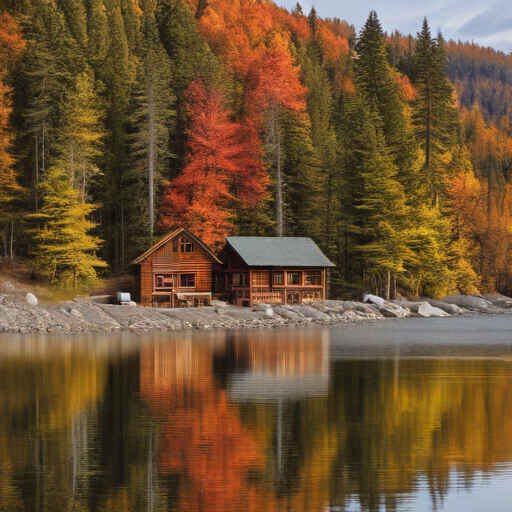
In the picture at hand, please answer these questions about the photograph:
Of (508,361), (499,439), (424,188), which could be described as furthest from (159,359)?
(424,188)

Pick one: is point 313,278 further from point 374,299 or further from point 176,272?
point 176,272

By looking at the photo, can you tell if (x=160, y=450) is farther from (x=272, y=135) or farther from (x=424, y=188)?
(x=424, y=188)

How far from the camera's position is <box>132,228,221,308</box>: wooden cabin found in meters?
50.7

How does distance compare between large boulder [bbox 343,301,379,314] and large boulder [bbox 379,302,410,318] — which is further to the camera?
large boulder [bbox 379,302,410,318]

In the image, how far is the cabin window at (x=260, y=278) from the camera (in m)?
53.1

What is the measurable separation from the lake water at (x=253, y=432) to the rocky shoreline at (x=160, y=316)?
40.1ft

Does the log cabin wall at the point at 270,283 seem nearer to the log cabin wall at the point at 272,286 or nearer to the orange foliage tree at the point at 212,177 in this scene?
the log cabin wall at the point at 272,286

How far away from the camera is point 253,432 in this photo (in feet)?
45.3

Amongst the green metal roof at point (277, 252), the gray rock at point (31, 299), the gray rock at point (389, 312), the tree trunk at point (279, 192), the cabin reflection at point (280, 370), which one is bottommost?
the gray rock at point (389, 312)

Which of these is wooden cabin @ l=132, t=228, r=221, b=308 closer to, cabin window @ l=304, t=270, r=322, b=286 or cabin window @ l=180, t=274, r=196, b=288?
cabin window @ l=180, t=274, r=196, b=288

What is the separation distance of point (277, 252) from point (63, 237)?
15.5m

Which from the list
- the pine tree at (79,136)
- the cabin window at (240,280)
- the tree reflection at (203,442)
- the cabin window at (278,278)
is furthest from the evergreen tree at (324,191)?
the tree reflection at (203,442)

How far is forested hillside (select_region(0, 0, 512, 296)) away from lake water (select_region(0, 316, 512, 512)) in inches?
1167

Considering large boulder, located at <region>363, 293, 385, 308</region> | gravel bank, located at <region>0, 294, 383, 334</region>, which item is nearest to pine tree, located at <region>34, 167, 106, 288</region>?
gravel bank, located at <region>0, 294, 383, 334</region>
